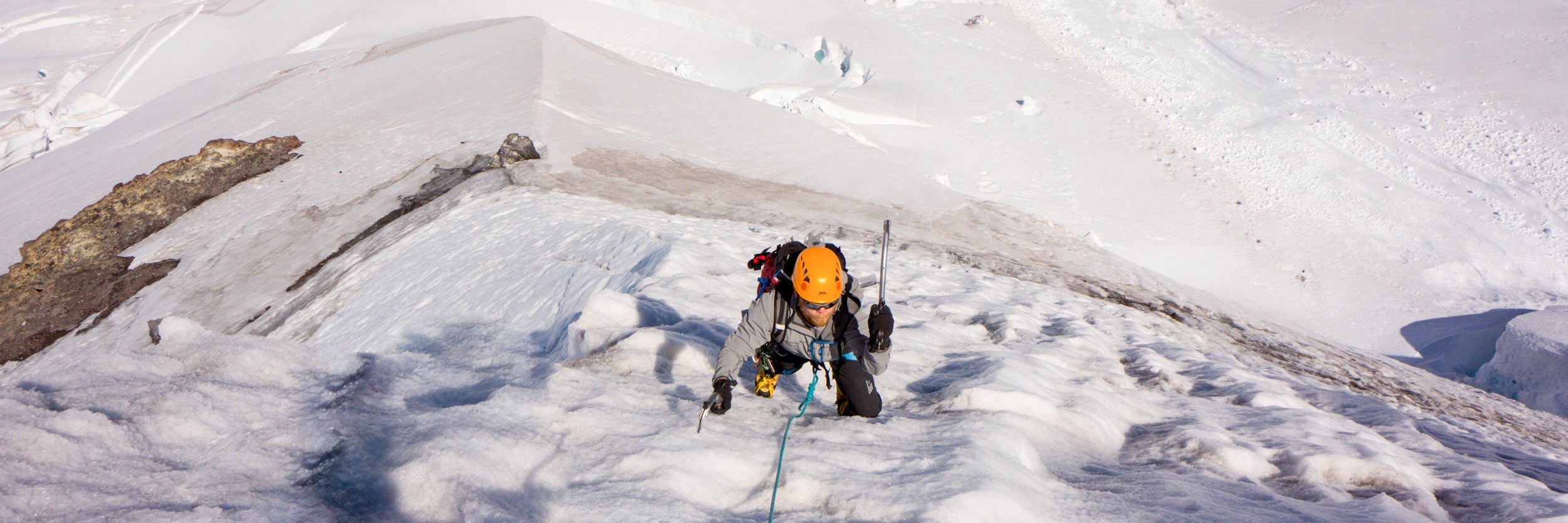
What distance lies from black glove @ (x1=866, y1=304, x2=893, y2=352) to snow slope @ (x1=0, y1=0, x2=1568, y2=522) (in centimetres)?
48

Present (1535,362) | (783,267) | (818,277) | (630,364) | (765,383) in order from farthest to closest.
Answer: (1535,362) → (630,364) → (765,383) → (783,267) → (818,277)

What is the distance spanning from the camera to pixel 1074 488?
141 inches

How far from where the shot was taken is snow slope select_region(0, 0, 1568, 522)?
3143 millimetres

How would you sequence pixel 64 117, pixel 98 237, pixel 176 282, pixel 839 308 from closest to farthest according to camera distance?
1. pixel 839 308
2. pixel 176 282
3. pixel 98 237
4. pixel 64 117

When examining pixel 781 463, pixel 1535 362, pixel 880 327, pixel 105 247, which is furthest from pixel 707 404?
pixel 105 247

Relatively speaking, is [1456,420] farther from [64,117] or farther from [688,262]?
[64,117]

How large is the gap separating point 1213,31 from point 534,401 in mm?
25140

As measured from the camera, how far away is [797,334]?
3.99 meters

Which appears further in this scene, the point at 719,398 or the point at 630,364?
the point at 630,364

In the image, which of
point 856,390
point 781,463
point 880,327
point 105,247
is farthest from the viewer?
point 105,247

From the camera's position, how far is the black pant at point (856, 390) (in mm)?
3979

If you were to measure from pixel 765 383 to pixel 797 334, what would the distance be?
45cm

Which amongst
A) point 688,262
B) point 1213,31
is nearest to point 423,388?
point 688,262

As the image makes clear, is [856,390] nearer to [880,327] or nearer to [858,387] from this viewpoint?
[858,387]
